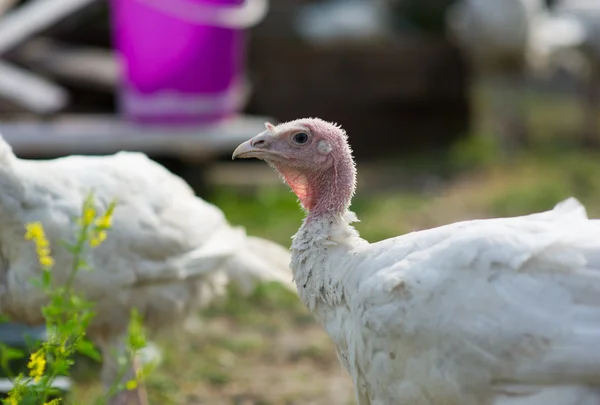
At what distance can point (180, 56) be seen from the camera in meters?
6.41

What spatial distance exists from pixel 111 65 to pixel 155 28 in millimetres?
2113

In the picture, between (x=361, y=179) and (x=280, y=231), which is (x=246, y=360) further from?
(x=361, y=179)

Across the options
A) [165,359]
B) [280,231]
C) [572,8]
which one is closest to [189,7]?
[280,231]

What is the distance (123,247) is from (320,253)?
1014 mm

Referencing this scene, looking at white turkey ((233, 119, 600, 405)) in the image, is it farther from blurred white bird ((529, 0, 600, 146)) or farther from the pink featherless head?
blurred white bird ((529, 0, 600, 146))

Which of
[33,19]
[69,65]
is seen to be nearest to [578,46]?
[69,65]

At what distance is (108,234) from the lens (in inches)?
147

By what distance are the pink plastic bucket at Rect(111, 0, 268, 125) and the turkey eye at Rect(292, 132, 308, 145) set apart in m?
3.26

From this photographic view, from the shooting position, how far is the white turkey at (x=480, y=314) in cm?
258

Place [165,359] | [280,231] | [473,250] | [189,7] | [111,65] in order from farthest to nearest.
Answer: [111,65] → [280,231] → [189,7] → [165,359] → [473,250]

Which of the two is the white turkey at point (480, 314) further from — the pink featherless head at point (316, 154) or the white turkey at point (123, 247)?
the white turkey at point (123, 247)

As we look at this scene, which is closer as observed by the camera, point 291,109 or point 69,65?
point 69,65

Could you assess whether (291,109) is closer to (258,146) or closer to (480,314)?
(258,146)

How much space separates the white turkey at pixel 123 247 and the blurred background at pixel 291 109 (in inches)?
25.5
